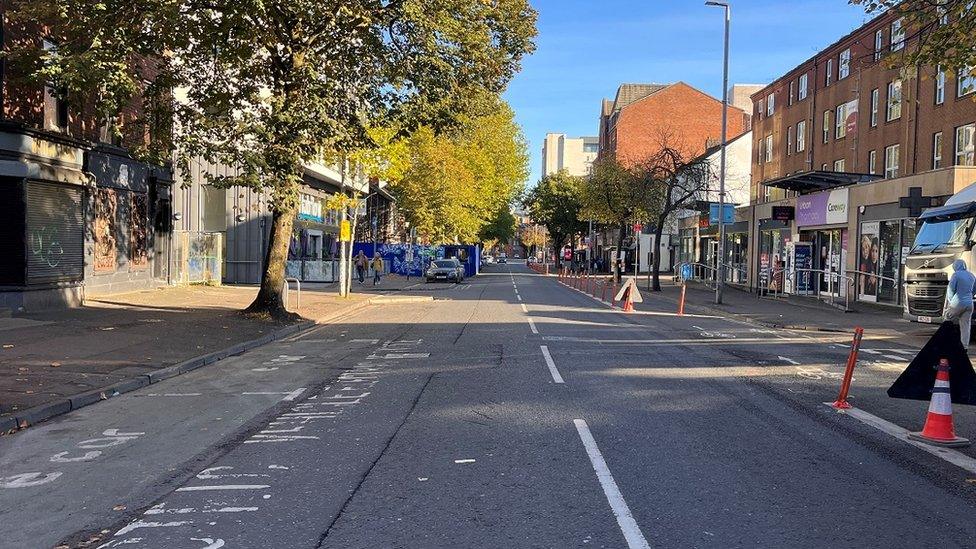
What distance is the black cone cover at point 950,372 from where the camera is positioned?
24.4ft

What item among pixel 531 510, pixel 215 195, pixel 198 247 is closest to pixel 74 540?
pixel 531 510

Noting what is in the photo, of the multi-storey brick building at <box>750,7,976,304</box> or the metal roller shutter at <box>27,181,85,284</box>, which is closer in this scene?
the metal roller shutter at <box>27,181,85,284</box>

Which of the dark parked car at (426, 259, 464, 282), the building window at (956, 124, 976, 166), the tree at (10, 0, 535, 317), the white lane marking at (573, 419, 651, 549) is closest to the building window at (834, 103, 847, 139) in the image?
the building window at (956, 124, 976, 166)

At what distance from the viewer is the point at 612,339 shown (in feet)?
51.1

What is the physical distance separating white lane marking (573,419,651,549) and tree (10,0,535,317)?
415 inches

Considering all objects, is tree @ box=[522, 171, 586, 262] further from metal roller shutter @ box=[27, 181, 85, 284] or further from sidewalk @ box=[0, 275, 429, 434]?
metal roller shutter @ box=[27, 181, 85, 284]

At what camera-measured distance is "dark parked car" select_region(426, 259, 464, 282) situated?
46.2 metres

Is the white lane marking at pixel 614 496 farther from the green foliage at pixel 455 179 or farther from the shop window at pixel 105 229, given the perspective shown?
the green foliage at pixel 455 179

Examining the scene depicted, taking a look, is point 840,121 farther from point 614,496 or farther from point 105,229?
point 614,496

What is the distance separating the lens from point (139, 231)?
80.3ft

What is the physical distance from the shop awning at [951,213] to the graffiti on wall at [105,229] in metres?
21.8

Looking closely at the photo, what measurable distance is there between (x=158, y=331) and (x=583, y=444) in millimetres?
11312

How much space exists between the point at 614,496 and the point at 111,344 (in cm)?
1089

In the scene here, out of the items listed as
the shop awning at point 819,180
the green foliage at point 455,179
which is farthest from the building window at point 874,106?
the green foliage at point 455,179
